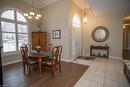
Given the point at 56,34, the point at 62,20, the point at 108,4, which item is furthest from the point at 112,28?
the point at 56,34

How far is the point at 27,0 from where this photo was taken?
5289 mm

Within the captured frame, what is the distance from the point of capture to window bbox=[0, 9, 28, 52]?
4.51 metres

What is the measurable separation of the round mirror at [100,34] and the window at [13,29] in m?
4.64

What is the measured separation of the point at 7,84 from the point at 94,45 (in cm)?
558

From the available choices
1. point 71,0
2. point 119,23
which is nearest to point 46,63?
point 71,0

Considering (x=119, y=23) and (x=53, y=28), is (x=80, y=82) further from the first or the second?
(x=119, y=23)

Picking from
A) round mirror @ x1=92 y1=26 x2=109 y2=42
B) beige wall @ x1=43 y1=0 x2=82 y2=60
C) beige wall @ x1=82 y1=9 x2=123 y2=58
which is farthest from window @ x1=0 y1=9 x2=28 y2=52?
round mirror @ x1=92 y1=26 x2=109 y2=42

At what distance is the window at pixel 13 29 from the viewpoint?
4.51 m

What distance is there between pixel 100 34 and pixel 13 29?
5.47 m

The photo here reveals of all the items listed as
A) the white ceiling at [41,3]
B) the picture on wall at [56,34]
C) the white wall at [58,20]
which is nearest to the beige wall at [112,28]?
the white wall at [58,20]

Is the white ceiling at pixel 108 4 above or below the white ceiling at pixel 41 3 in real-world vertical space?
below

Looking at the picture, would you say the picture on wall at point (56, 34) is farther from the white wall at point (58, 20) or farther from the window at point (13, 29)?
the window at point (13, 29)

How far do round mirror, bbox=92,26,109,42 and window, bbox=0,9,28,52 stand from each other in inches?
183

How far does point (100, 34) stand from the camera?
6320mm
